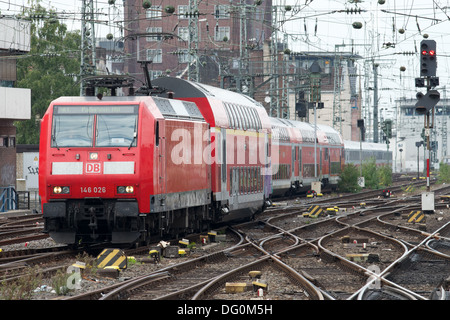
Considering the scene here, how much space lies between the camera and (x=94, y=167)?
16656 millimetres

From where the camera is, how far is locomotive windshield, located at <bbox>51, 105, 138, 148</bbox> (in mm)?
16719

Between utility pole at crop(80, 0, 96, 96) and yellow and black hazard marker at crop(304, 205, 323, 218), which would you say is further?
utility pole at crop(80, 0, 96, 96)

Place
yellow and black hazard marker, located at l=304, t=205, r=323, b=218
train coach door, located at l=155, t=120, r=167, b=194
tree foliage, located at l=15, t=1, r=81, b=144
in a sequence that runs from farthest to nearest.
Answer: tree foliage, located at l=15, t=1, r=81, b=144, yellow and black hazard marker, located at l=304, t=205, r=323, b=218, train coach door, located at l=155, t=120, r=167, b=194

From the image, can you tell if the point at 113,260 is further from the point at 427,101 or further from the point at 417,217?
the point at 417,217

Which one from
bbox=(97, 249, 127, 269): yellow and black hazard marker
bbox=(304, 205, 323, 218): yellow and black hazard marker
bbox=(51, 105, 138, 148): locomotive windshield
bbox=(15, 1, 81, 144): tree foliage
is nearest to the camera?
bbox=(97, 249, 127, 269): yellow and black hazard marker

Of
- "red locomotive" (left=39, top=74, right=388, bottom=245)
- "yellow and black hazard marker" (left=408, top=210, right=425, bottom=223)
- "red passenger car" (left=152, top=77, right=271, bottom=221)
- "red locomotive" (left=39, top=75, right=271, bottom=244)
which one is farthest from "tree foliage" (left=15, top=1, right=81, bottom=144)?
"red locomotive" (left=39, top=75, right=271, bottom=244)

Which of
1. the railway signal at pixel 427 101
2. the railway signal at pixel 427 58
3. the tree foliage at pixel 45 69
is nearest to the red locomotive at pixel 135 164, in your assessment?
the railway signal at pixel 427 101

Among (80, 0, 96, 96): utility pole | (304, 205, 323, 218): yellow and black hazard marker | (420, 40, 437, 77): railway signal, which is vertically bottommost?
(304, 205, 323, 218): yellow and black hazard marker

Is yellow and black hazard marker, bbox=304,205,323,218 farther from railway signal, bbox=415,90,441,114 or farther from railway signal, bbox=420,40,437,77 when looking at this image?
railway signal, bbox=420,40,437,77

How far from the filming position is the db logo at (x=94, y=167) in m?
16.6

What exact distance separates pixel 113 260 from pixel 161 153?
11.2 ft

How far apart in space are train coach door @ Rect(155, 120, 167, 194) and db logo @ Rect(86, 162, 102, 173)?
4.13 ft

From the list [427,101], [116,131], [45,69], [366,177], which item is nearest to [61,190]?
[116,131]
